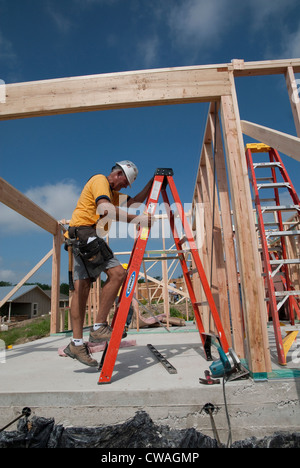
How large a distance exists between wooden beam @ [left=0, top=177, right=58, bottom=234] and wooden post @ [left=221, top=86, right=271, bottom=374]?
336 centimetres

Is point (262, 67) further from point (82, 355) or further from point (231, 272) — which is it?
point (82, 355)

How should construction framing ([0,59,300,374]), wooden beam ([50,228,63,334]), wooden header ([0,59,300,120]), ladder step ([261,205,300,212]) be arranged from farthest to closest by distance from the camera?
wooden beam ([50,228,63,334]), ladder step ([261,205,300,212]), wooden header ([0,59,300,120]), construction framing ([0,59,300,374])

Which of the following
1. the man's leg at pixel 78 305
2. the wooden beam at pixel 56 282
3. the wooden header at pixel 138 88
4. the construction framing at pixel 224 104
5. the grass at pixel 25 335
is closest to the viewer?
the construction framing at pixel 224 104

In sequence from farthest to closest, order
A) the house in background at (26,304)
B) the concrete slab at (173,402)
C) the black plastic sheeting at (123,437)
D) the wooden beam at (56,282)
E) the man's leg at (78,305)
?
1. the house in background at (26,304)
2. the wooden beam at (56,282)
3. the man's leg at (78,305)
4. the concrete slab at (173,402)
5. the black plastic sheeting at (123,437)

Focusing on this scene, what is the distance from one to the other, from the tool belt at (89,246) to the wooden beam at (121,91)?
1.12 m

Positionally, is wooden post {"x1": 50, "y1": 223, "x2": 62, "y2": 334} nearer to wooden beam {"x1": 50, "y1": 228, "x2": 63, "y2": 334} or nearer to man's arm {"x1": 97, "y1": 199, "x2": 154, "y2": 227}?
wooden beam {"x1": 50, "y1": 228, "x2": 63, "y2": 334}

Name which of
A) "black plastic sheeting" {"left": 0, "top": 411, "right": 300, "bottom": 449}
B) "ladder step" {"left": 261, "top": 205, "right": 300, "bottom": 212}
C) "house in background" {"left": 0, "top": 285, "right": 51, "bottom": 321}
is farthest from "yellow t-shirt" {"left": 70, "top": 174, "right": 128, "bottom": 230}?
"house in background" {"left": 0, "top": 285, "right": 51, "bottom": 321}

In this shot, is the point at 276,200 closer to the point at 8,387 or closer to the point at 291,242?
the point at 8,387

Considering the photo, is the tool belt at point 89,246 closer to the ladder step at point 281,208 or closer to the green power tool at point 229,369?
the green power tool at point 229,369

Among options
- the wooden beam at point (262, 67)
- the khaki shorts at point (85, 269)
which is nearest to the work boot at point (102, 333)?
the khaki shorts at point (85, 269)

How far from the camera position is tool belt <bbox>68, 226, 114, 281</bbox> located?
2.26 m

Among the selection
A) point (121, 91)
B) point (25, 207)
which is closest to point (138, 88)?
point (121, 91)

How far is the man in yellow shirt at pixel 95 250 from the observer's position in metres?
2.26

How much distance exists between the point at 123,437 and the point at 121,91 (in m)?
2.56
